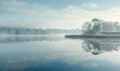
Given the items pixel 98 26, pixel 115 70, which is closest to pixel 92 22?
pixel 98 26

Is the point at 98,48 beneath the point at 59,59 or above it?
beneath

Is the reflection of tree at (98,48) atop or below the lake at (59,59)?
below

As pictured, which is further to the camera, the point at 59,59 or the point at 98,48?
the point at 98,48

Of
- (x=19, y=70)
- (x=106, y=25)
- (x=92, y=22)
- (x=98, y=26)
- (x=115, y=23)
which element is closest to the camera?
(x=19, y=70)

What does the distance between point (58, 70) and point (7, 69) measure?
5.11m

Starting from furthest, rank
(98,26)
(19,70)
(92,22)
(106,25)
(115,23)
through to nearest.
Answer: (115,23), (106,25), (92,22), (98,26), (19,70)

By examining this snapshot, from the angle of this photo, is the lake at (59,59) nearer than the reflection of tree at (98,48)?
Yes

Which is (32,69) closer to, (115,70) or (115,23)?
(115,70)

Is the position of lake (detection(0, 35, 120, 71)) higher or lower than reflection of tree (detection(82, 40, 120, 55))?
higher

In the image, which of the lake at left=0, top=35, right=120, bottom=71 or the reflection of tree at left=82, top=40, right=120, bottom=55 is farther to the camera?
the reflection of tree at left=82, top=40, right=120, bottom=55

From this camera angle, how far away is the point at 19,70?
702 inches

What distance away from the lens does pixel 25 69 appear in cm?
1834

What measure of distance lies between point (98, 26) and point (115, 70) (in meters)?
106

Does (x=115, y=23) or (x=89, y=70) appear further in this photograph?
(x=115, y=23)
